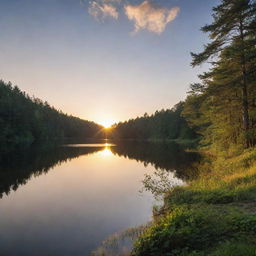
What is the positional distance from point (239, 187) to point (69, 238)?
24.6 ft

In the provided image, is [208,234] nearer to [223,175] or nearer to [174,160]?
[223,175]

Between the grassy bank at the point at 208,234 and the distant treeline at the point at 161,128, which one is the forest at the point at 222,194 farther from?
the distant treeline at the point at 161,128

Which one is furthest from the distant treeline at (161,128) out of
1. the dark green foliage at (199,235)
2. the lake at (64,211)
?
the dark green foliage at (199,235)

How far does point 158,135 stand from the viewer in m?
123

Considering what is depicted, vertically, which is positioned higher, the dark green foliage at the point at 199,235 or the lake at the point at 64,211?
the dark green foliage at the point at 199,235

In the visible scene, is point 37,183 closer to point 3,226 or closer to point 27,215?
point 27,215

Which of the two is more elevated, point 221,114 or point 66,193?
point 221,114

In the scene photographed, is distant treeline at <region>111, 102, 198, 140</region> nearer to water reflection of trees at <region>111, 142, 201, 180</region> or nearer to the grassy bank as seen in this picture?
water reflection of trees at <region>111, 142, 201, 180</region>

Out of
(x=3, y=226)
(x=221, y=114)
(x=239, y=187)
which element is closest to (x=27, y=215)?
(x=3, y=226)

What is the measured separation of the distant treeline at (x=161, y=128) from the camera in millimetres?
90031

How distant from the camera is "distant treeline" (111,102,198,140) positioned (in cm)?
9003

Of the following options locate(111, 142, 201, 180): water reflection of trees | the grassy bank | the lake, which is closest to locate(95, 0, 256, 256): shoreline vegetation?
the grassy bank

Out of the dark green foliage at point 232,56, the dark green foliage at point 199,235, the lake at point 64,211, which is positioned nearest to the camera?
the dark green foliage at point 199,235

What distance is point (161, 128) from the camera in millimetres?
117688
